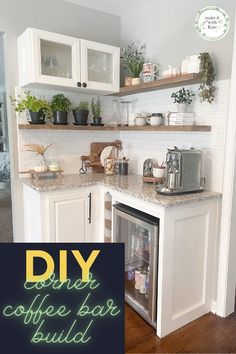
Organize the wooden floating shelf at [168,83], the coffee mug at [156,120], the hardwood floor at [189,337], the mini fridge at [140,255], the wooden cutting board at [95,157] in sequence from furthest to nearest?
the wooden cutting board at [95,157] < the coffee mug at [156,120] < the wooden floating shelf at [168,83] < the mini fridge at [140,255] < the hardwood floor at [189,337]

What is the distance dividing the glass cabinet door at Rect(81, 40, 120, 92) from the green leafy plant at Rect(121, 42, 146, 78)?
0.13 meters

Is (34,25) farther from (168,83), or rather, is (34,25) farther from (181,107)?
(181,107)

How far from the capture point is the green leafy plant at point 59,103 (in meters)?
2.59

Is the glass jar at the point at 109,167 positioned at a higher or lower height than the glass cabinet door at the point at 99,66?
lower

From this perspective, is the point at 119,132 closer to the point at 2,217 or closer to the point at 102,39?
the point at 102,39

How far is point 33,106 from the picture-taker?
2.45 m

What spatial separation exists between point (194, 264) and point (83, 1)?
98.7 inches

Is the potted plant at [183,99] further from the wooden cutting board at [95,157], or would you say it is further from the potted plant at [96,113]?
the wooden cutting board at [95,157]

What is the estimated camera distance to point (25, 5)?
2504 mm

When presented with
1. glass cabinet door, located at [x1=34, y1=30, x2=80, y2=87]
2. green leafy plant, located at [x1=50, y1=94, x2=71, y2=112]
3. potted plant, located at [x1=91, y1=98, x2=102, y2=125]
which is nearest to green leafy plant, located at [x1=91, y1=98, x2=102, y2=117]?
potted plant, located at [x1=91, y1=98, x2=102, y2=125]

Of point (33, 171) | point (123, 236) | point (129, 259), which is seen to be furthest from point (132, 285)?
point (33, 171)

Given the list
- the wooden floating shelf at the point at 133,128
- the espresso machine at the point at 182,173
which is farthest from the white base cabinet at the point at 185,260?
the wooden floating shelf at the point at 133,128

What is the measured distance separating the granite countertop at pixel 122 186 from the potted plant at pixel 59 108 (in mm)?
539

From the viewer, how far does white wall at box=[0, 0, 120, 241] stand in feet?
8.10
